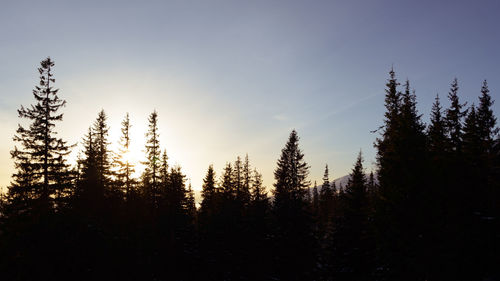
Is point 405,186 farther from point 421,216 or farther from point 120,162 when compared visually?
point 120,162

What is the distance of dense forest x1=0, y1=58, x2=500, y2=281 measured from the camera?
17.3m

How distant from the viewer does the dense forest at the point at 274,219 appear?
682 inches

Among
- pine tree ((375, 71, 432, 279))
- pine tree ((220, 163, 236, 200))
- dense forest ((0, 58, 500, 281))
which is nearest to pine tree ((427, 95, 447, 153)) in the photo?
dense forest ((0, 58, 500, 281))

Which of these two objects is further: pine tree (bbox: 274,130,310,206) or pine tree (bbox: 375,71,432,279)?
pine tree (bbox: 274,130,310,206)

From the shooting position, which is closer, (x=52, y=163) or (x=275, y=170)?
(x=52, y=163)

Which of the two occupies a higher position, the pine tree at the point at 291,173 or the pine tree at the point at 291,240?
the pine tree at the point at 291,173

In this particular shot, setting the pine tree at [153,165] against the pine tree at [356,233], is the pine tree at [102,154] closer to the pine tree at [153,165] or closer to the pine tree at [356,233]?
the pine tree at [153,165]

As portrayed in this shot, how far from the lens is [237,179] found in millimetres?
56875

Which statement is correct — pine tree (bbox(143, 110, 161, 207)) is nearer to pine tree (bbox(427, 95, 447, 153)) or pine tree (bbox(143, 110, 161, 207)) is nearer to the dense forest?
the dense forest

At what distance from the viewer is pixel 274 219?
3522 cm

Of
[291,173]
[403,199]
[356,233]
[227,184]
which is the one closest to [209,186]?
[227,184]

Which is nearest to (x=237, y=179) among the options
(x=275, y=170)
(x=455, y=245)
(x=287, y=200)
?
(x=275, y=170)

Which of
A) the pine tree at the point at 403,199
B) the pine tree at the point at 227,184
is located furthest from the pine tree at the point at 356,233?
the pine tree at the point at 227,184

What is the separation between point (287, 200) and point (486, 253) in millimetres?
20865
